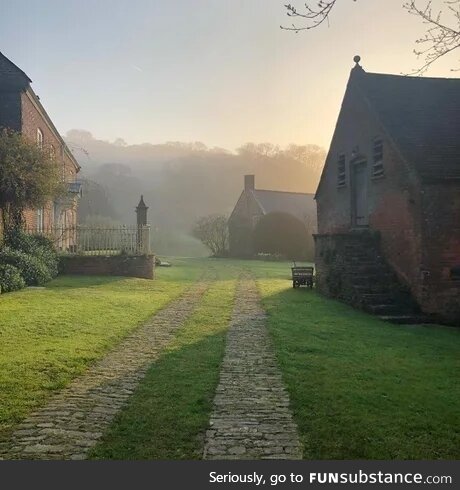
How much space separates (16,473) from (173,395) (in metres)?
2.37

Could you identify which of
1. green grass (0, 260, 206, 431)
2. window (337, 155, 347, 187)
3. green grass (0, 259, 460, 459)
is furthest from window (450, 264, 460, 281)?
green grass (0, 260, 206, 431)

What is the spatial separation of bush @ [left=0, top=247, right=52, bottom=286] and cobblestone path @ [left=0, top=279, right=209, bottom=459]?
10271 millimetres

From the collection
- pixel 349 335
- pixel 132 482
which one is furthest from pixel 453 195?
pixel 132 482

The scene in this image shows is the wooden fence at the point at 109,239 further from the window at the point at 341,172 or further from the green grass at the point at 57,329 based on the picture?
the window at the point at 341,172

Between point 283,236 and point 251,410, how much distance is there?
138ft

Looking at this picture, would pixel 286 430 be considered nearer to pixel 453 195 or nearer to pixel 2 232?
pixel 453 195

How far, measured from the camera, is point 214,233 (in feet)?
177

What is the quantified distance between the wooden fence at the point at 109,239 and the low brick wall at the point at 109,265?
1.46 feet

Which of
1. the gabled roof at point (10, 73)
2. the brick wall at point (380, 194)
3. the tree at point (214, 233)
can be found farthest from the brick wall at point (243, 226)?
the gabled roof at point (10, 73)

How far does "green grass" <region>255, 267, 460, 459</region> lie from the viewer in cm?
470

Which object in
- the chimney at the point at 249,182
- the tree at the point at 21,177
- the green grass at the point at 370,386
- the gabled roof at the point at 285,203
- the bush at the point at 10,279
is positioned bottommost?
the green grass at the point at 370,386

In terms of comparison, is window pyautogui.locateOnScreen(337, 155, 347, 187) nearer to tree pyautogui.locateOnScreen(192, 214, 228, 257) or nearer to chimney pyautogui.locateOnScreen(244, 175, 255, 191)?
tree pyautogui.locateOnScreen(192, 214, 228, 257)

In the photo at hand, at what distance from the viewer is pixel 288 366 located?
24.7 ft

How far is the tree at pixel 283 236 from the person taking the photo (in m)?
46.7
